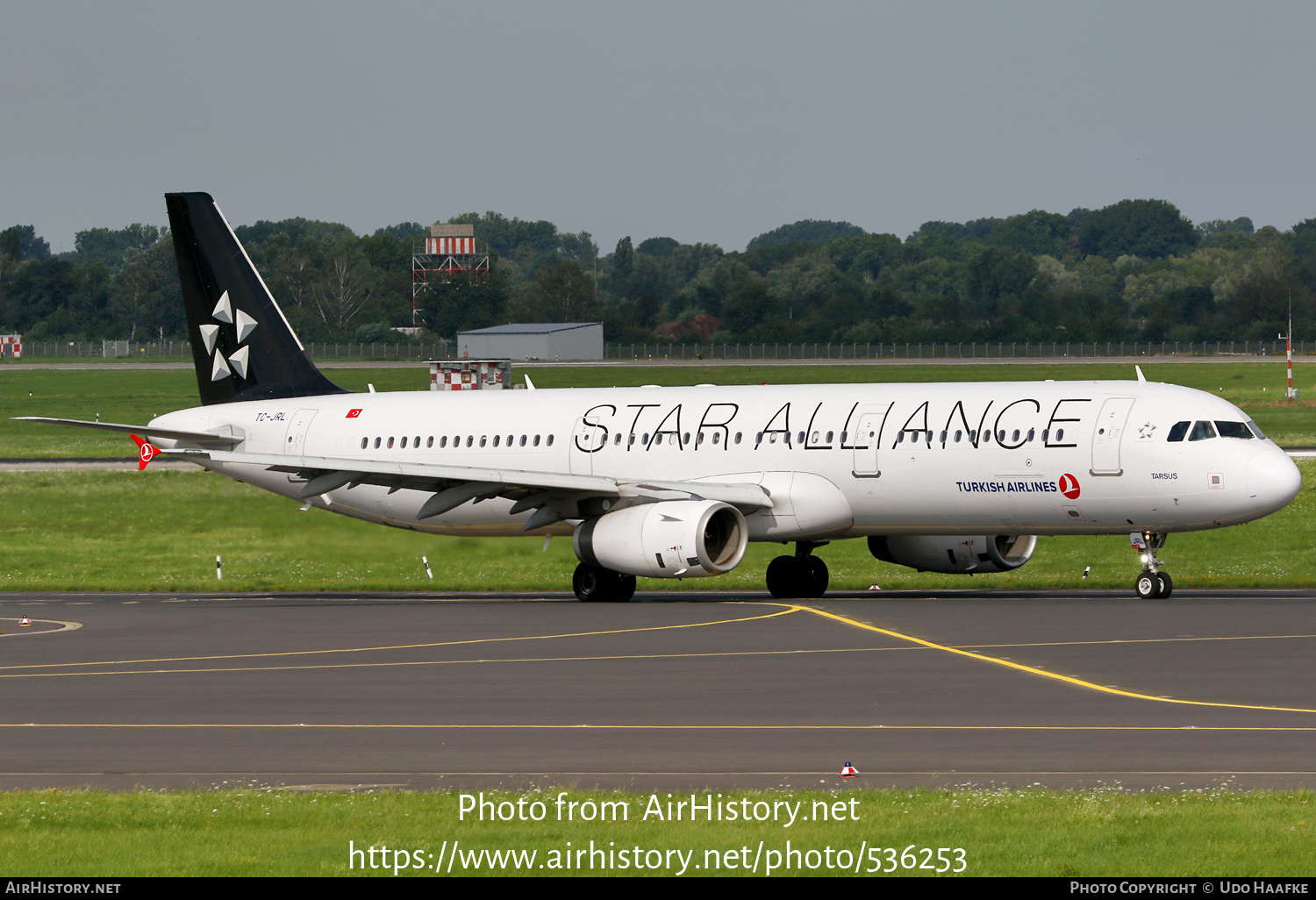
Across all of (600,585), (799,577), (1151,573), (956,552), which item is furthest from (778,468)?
(1151,573)

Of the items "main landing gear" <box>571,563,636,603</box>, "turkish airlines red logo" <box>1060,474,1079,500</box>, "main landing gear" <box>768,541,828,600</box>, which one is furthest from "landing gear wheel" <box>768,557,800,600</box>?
"turkish airlines red logo" <box>1060,474,1079,500</box>

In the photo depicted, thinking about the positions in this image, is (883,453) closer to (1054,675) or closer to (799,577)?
(799,577)

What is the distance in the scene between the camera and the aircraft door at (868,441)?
119 ft

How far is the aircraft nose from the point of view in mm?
33406

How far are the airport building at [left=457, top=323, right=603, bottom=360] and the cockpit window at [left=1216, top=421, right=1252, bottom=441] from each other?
401 feet

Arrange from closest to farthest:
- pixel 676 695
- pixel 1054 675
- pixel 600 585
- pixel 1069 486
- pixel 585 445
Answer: pixel 676 695
pixel 1054 675
pixel 1069 486
pixel 600 585
pixel 585 445

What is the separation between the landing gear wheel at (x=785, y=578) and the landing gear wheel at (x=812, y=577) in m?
0.12

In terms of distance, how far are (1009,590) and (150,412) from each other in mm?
73910

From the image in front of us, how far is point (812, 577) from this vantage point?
38.4 meters

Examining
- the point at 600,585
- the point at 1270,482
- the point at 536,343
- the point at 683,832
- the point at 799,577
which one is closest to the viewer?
the point at 683,832

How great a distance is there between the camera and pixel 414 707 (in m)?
22.1

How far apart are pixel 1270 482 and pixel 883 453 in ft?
24.6

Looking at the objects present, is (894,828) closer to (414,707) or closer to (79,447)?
(414,707)

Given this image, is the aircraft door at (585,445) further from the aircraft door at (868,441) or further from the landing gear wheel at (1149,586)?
the landing gear wheel at (1149,586)
